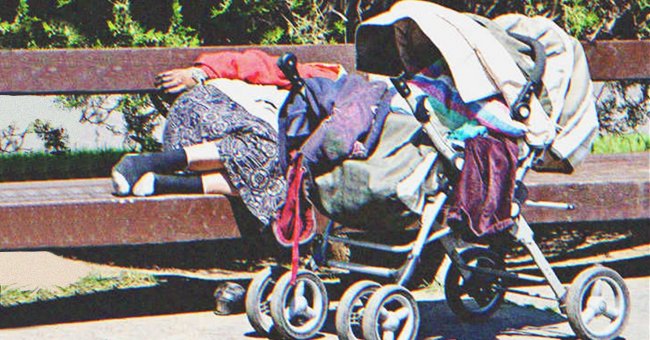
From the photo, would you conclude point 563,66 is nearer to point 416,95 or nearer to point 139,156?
point 416,95

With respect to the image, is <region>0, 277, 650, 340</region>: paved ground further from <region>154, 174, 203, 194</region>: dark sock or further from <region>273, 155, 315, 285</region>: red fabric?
<region>154, 174, 203, 194</region>: dark sock

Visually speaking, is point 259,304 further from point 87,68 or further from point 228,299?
point 87,68

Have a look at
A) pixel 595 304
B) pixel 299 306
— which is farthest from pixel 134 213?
pixel 595 304

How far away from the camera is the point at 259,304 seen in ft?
15.6

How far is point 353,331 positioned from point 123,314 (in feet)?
4.16

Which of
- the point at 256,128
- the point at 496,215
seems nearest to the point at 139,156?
the point at 256,128

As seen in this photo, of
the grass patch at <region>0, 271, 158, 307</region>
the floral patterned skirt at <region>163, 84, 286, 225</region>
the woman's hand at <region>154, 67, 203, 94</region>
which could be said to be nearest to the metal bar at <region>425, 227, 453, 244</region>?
the floral patterned skirt at <region>163, 84, 286, 225</region>

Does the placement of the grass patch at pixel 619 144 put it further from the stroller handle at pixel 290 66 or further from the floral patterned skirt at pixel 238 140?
the stroller handle at pixel 290 66

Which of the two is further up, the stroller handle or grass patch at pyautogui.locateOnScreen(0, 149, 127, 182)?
the stroller handle

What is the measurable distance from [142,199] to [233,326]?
0.69 m

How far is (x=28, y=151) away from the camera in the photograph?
29.0 ft

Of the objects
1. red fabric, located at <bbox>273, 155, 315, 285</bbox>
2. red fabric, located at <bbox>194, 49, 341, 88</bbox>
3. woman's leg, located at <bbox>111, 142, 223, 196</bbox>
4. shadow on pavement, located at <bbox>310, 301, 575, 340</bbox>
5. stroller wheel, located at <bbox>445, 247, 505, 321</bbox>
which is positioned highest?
red fabric, located at <bbox>194, 49, 341, 88</bbox>

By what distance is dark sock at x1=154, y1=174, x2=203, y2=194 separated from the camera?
5.04 m

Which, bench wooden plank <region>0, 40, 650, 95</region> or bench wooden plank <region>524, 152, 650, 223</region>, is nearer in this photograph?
bench wooden plank <region>524, 152, 650, 223</region>
